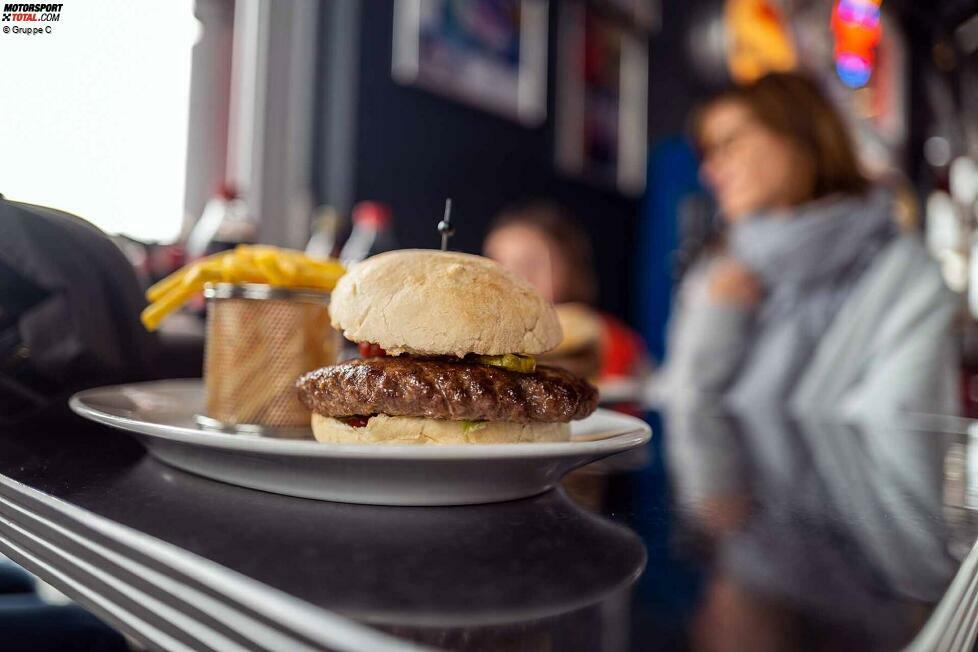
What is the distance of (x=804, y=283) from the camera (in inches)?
103

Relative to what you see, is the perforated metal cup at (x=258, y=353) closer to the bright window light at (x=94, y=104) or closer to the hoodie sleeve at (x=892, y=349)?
the bright window light at (x=94, y=104)

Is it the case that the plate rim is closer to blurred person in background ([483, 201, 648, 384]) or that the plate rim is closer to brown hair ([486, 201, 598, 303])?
blurred person in background ([483, 201, 648, 384])

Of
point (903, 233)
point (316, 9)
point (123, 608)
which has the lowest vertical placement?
point (123, 608)

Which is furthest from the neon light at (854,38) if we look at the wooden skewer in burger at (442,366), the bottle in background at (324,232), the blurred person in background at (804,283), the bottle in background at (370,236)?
the wooden skewer in burger at (442,366)

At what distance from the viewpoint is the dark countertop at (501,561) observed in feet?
1.12

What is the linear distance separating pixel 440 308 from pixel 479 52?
12.0 ft

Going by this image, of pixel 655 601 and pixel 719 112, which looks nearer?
pixel 655 601

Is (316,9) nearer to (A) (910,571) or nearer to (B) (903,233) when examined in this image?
(B) (903,233)

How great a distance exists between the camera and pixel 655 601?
1.27 ft

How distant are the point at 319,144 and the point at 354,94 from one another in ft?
0.92

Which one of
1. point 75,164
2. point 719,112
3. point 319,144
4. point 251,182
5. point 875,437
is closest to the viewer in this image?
point 75,164

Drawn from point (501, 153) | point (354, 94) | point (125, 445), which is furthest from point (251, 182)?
point (125, 445)

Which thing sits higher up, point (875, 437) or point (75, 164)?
point (75, 164)

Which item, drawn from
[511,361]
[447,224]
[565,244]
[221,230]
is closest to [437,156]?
[565,244]
